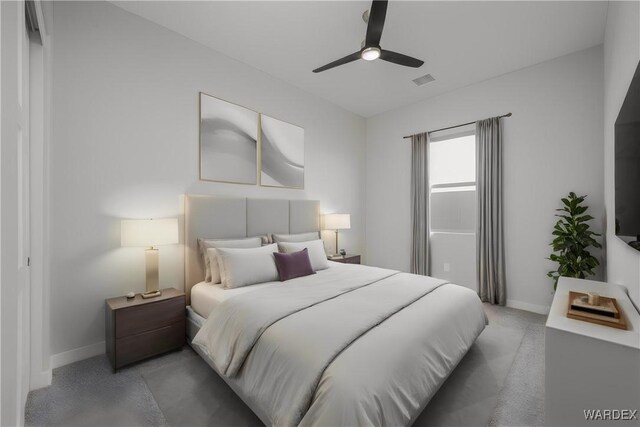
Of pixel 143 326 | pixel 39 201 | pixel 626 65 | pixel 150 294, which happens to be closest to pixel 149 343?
pixel 143 326

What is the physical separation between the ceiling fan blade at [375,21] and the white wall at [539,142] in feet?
7.99

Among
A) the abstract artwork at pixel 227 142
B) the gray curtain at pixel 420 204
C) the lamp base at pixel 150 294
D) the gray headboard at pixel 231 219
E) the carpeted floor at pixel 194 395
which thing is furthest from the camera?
the gray curtain at pixel 420 204

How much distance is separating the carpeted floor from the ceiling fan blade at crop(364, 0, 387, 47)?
106 inches

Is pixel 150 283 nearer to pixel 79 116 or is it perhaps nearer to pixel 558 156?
pixel 79 116

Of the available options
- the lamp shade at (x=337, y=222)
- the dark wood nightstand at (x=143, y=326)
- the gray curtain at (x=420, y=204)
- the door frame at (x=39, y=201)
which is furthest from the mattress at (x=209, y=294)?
the gray curtain at (x=420, y=204)

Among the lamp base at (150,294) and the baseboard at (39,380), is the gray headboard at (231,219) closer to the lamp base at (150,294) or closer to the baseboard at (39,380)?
the lamp base at (150,294)

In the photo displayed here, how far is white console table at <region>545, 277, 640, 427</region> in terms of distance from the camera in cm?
107

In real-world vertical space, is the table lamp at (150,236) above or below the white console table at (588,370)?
above

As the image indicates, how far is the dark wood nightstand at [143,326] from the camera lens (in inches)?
82.7

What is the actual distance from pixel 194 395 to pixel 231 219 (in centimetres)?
172

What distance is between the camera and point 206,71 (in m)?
3.07

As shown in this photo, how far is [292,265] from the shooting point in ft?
9.02

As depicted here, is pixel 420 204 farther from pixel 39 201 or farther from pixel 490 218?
pixel 39 201

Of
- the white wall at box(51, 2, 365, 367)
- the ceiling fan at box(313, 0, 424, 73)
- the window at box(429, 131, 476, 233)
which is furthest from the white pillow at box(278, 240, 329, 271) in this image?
the window at box(429, 131, 476, 233)
